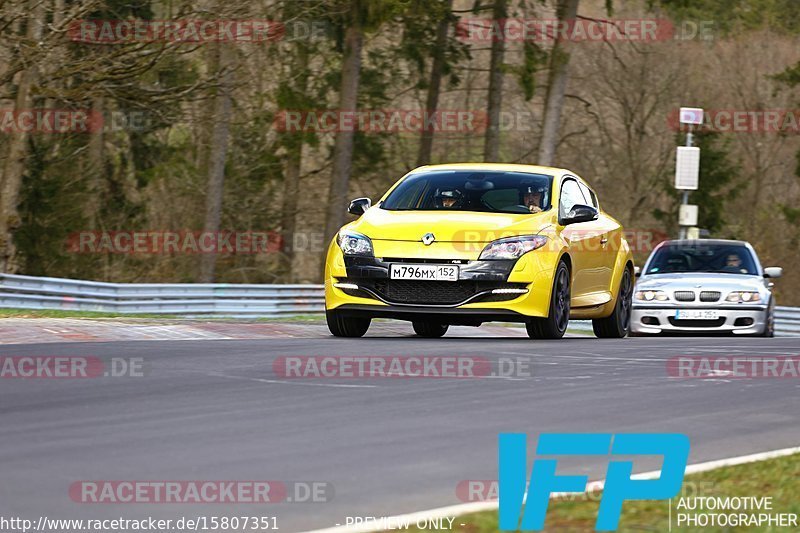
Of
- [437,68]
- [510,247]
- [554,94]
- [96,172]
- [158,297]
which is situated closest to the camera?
[510,247]

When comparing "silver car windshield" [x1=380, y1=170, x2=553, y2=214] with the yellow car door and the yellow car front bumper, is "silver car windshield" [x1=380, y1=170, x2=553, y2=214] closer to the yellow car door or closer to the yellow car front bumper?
the yellow car door

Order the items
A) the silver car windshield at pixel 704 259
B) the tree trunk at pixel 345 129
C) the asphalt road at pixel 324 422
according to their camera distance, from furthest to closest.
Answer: the tree trunk at pixel 345 129 < the silver car windshield at pixel 704 259 < the asphalt road at pixel 324 422

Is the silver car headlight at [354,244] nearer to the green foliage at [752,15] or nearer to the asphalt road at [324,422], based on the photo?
the asphalt road at [324,422]

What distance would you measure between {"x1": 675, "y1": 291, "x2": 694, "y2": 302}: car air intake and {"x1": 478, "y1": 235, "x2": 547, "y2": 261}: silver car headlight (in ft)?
18.0

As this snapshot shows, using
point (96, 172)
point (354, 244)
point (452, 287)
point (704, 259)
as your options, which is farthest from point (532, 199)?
point (96, 172)

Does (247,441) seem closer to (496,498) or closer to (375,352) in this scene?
(496,498)

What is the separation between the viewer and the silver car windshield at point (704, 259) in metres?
19.7

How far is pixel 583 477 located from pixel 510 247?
7308 mm

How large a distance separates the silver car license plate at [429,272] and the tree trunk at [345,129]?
63.1 ft

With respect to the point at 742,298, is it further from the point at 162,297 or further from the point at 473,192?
the point at 162,297

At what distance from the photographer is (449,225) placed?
44.6 feet

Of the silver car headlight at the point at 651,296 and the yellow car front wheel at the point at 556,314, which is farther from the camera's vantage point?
the silver car headlight at the point at 651,296

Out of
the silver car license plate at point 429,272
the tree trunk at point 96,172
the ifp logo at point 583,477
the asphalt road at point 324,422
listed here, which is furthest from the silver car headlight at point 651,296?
the tree trunk at point 96,172

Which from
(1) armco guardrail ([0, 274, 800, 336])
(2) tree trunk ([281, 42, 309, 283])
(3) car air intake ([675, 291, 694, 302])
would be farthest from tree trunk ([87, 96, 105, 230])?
(3) car air intake ([675, 291, 694, 302])
